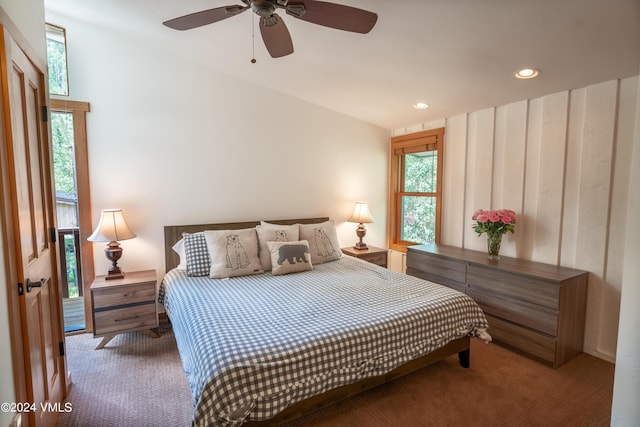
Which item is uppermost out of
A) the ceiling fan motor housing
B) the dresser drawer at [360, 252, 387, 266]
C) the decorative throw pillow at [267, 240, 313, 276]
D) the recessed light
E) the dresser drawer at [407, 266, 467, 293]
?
the recessed light

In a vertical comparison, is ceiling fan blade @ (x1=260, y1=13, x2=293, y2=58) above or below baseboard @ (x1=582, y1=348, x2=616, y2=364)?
above

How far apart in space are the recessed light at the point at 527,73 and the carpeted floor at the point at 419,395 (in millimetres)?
2253

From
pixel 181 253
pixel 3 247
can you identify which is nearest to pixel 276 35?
pixel 3 247

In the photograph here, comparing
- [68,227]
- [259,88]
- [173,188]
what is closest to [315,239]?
[173,188]

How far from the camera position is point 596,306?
2578 mm

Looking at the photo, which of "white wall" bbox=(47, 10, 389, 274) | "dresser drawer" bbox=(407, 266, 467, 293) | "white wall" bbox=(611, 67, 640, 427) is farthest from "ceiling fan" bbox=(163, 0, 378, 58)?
"dresser drawer" bbox=(407, 266, 467, 293)

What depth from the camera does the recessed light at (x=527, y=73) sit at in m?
2.40

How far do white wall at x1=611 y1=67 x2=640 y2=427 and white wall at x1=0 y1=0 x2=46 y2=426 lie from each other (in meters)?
2.20

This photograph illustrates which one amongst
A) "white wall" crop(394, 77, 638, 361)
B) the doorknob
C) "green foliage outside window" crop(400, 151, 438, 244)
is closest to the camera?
the doorknob

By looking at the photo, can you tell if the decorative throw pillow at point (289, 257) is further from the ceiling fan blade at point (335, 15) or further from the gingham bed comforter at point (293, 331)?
the ceiling fan blade at point (335, 15)

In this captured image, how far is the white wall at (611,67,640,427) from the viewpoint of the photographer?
3.35 ft

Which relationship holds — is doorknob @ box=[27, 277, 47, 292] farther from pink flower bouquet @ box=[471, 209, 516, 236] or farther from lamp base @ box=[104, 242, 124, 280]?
pink flower bouquet @ box=[471, 209, 516, 236]

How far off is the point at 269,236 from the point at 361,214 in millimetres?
1379

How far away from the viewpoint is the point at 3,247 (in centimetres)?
129
